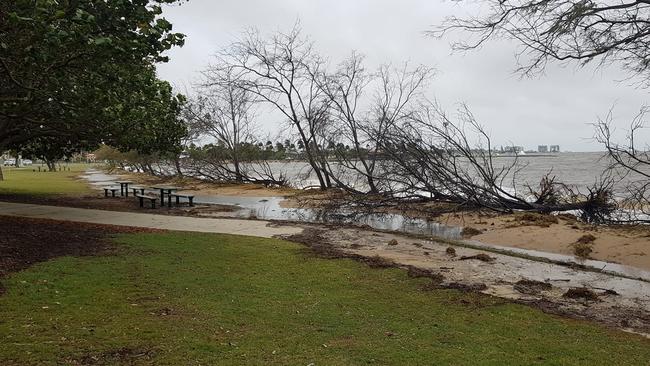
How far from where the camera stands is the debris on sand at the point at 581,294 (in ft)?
27.0

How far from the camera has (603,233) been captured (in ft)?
52.0

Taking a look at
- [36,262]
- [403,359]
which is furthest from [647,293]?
[36,262]

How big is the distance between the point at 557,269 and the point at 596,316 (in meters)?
3.95

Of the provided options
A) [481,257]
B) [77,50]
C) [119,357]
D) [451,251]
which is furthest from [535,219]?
[119,357]

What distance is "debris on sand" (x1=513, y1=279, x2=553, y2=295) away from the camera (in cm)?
858

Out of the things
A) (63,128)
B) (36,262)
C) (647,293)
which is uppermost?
(63,128)

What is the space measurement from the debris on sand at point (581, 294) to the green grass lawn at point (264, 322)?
5.14 feet

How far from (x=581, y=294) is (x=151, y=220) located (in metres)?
12.6

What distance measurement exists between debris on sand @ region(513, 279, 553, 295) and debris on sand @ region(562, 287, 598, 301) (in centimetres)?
46

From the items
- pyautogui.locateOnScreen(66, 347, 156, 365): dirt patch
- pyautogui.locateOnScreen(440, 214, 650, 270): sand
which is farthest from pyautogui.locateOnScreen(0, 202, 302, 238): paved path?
pyautogui.locateOnScreen(66, 347, 156, 365): dirt patch

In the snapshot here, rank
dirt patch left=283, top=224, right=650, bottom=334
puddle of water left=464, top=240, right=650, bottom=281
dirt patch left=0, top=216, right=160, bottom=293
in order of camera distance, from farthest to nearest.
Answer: puddle of water left=464, top=240, right=650, bottom=281 < dirt patch left=0, top=216, right=160, bottom=293 < dirt patch left=283, top=224, right=650, bottom=334

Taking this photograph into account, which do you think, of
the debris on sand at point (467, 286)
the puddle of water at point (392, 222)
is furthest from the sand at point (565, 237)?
the debris on sand at point (467, 286)

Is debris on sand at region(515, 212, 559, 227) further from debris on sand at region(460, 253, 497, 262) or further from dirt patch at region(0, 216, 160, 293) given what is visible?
dirt patch at region(0, 216, 160, 293)

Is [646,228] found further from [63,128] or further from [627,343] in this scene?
[63,128]
